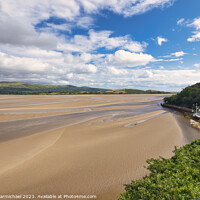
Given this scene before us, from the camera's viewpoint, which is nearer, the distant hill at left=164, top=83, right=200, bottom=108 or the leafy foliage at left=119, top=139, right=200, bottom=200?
the leafy foliage at left=119, top=139, right=200, bottom=200

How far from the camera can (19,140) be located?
1648 centimetres

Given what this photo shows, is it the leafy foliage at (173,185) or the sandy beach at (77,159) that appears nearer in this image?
the leafy foliage at (173,185)

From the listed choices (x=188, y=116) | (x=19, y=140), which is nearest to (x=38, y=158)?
(x=19, y=140)

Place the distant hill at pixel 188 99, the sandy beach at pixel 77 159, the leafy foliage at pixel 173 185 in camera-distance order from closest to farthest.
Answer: the leafy foliage at pixel 173 185, the sandy beach at pixel 77 159, the distant hill at pixel 188 99

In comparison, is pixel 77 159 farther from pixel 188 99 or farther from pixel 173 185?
pixel 188 99

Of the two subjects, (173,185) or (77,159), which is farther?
(77,159)

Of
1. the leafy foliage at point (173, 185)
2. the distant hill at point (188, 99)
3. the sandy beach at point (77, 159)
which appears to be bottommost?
the sandy beach at point (77, 159)

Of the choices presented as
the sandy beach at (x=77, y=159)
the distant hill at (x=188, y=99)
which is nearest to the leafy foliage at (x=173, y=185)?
the sandy beach at (x=77, y=159)

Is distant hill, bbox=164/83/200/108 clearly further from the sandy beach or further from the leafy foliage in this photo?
the leafy foliage

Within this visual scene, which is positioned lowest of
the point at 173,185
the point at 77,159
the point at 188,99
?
the point at 77,159

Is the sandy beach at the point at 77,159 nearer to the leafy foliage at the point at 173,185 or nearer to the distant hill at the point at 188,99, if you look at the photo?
the leafy foliage at the point at 173,185

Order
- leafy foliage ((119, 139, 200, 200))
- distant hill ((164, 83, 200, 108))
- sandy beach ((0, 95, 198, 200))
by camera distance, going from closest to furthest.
A: leafy foliage ((119, 139, 200, 200))
sandy beach ((0, 95, 198, 200))
distant hill ((164, 83, 200, 108))

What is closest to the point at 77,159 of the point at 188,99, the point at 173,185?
the point at 173,185

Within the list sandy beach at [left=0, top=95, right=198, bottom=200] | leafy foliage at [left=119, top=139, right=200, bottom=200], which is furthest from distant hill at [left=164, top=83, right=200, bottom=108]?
leafy foliage at [left=119, top=139, right=200, bottom=200]
